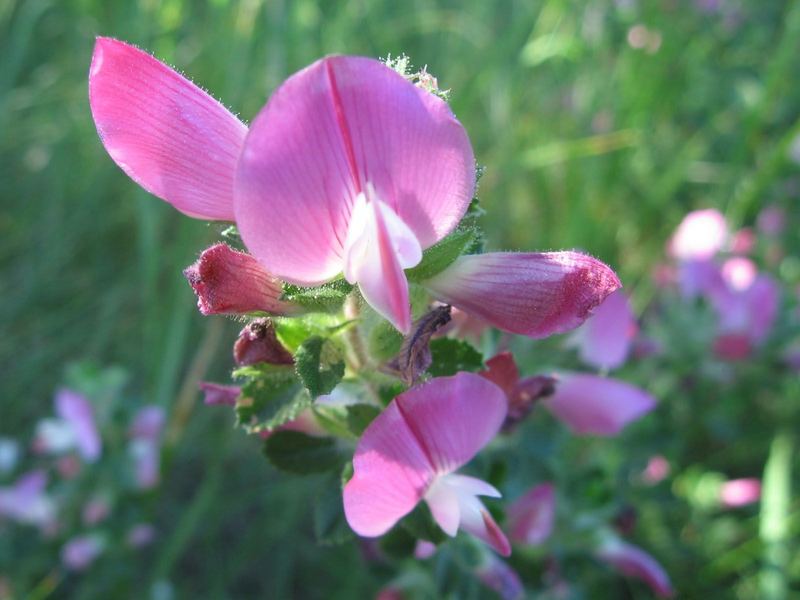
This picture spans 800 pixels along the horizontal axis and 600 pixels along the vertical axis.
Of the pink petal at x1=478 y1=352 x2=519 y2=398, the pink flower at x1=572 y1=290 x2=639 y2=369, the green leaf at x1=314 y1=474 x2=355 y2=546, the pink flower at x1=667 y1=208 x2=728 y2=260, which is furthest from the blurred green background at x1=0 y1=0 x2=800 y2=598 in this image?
the pink petal at x1=478 y1=352 x2=519 y2=398

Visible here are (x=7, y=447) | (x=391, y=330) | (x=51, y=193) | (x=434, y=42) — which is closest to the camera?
(x=391, y=330)

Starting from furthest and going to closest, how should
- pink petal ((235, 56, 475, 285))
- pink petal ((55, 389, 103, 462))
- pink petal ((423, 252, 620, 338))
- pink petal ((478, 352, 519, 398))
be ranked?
pink petal ((55, 389, 103, 462))
pink petal ((478, 352, 519, 398))
pink petal ((423, 252, 620, 338))
pink petal ((235, 56, 475, 285))

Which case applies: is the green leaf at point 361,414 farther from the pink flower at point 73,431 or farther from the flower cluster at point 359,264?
the pink flower at point 73,431

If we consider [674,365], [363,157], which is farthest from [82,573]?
[363,157]

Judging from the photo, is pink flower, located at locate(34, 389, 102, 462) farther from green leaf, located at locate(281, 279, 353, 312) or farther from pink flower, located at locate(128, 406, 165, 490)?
green leaf, located at locate(281, 279, 353, 312)

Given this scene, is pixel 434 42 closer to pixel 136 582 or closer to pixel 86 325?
pixel 86 325

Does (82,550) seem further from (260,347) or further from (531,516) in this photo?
(260,347)
